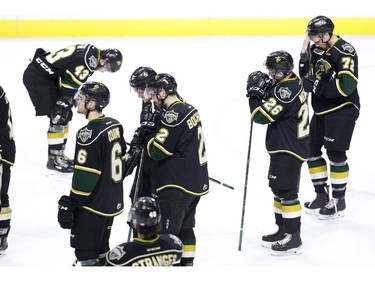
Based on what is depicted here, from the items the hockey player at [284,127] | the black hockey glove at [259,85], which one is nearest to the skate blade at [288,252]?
the hockey player at [284,127]

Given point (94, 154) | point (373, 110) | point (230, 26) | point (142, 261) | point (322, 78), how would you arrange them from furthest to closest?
point (230, 26)
point (373, 110)
point (322, 78)
point (94, 154)
point (142, 261)

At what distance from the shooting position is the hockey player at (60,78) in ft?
22.1

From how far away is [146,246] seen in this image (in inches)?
146

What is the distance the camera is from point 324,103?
243 inches

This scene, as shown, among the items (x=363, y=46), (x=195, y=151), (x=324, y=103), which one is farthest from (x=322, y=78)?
(x=363, y=46)

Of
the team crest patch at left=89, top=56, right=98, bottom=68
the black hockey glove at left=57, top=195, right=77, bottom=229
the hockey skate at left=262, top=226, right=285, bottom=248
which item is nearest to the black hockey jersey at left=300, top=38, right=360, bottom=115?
the hockey skate at left=262, top=226, right=285, bottom=248

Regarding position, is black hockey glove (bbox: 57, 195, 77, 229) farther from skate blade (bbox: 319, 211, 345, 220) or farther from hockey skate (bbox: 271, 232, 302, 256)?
skate blade (bbox: 319, 211, 345, 220)

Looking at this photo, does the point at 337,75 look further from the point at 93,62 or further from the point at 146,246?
the point at 146,246

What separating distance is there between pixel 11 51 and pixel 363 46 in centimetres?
440

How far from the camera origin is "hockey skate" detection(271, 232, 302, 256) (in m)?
5.61

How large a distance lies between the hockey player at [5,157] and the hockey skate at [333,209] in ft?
7.18

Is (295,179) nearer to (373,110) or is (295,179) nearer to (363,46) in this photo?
(373,110)

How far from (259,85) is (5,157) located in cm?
159

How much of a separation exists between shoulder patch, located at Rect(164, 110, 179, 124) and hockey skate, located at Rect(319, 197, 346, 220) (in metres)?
1.88
